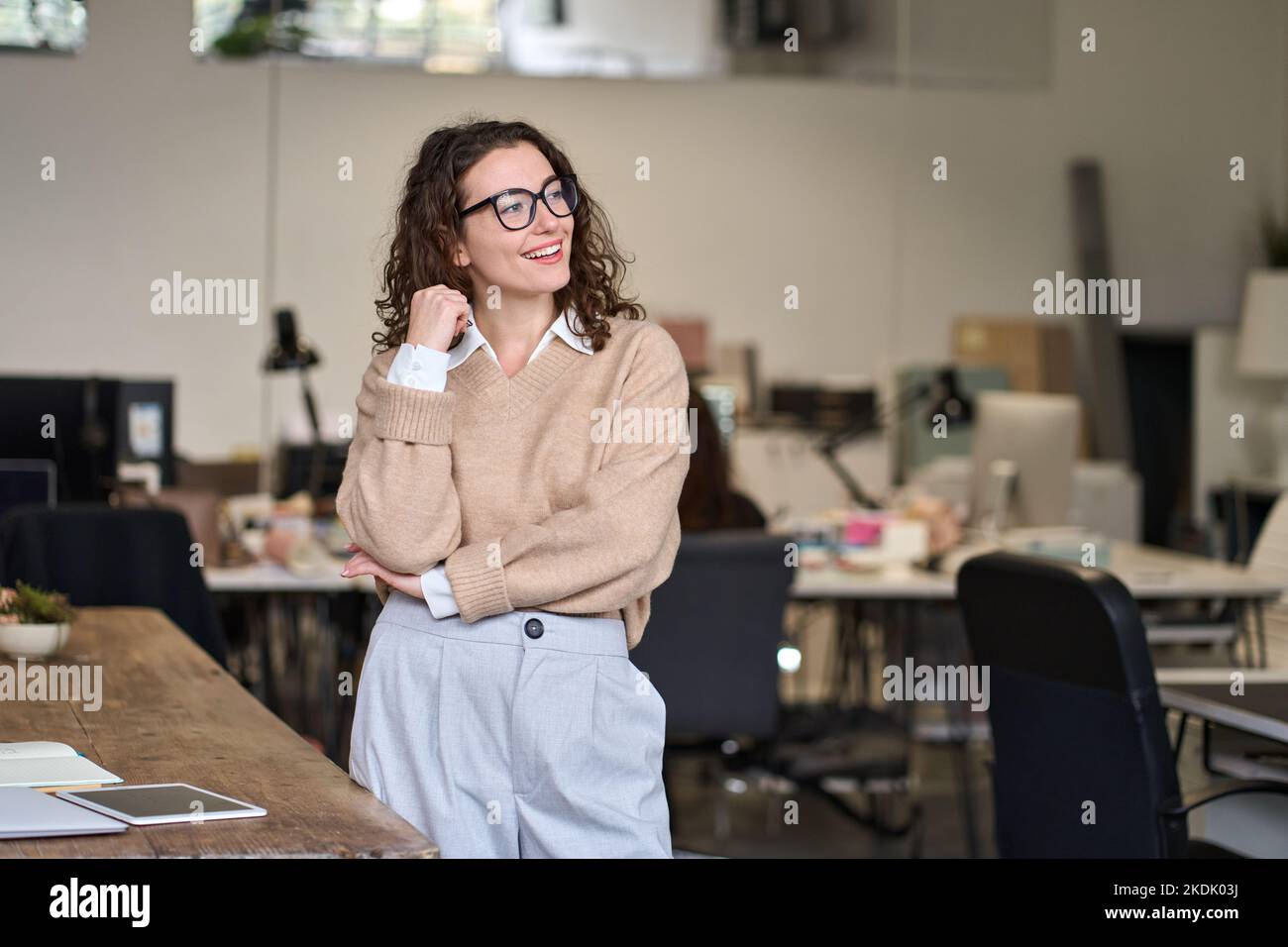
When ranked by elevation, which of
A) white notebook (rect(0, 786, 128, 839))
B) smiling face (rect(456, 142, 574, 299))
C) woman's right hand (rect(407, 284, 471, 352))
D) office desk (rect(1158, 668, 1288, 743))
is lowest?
office desk (rect(1158, 668, 1288, 743))

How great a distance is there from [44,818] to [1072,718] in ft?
5.19

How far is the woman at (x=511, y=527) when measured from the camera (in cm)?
177

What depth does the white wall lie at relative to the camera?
8039 millimetres

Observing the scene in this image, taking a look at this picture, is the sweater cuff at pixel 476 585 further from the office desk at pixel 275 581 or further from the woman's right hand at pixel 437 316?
the office desk at pixel 275 581

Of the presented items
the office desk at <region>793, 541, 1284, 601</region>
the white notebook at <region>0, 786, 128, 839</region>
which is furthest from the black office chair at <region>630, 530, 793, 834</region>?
the white notebook at <region>0, 786, 128, 839</region>

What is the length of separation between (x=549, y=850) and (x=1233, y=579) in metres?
3.35

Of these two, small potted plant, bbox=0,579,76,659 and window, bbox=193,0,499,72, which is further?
window, bbox=193,0,499,72

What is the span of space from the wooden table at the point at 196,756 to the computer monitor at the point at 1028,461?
328 centimetres

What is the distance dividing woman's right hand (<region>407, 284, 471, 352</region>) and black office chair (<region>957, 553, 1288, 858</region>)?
109 centimetres

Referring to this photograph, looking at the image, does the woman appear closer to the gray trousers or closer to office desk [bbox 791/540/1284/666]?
the gray trousers
